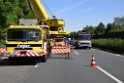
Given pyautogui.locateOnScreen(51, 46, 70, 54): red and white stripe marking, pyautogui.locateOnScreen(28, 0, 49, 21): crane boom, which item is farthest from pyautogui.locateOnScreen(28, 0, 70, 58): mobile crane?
pyautogui.locateOnScreen(51, 46, 70, 54): red and white stripe marking

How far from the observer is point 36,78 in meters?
16.7

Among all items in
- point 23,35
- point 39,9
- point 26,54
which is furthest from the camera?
point 39,9

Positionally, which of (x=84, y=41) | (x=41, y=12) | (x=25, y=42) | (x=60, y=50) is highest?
(x=41, y=12)

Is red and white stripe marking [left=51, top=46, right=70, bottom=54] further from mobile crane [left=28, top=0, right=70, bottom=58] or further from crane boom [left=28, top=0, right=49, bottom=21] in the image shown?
crane boom [left=28, top=0, right=49, bottom=21]

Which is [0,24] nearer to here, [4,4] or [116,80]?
[4,4]

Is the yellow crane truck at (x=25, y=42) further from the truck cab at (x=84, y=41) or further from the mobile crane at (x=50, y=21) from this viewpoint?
the truck cab at (x=84, y=41)

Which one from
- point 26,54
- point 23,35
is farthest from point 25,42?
point 26,54

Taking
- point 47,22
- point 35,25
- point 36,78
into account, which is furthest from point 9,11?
point 36,78

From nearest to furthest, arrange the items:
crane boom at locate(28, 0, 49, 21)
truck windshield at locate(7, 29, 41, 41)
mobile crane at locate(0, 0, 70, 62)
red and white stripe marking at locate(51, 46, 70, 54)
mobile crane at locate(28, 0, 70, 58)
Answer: mobile crane at locate(0, 0, 70, 62), truck windshield at locate(7, 29, 41, 41), red and white stripe marking at locate(51, 46, 70, 54), crane boom at locate(28, 0, 49, 21), mobile crane at locate(28, 0, 70, 58)

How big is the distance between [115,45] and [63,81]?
103 ft

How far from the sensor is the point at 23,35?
25.0 metres

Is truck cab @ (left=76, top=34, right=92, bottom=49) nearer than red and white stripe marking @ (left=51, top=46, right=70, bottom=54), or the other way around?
red and white stripe marking @ (left=51, top=46, right=70, bottom=54)

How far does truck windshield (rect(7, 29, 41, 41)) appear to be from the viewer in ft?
81.5

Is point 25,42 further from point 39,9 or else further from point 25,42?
point 39,9
